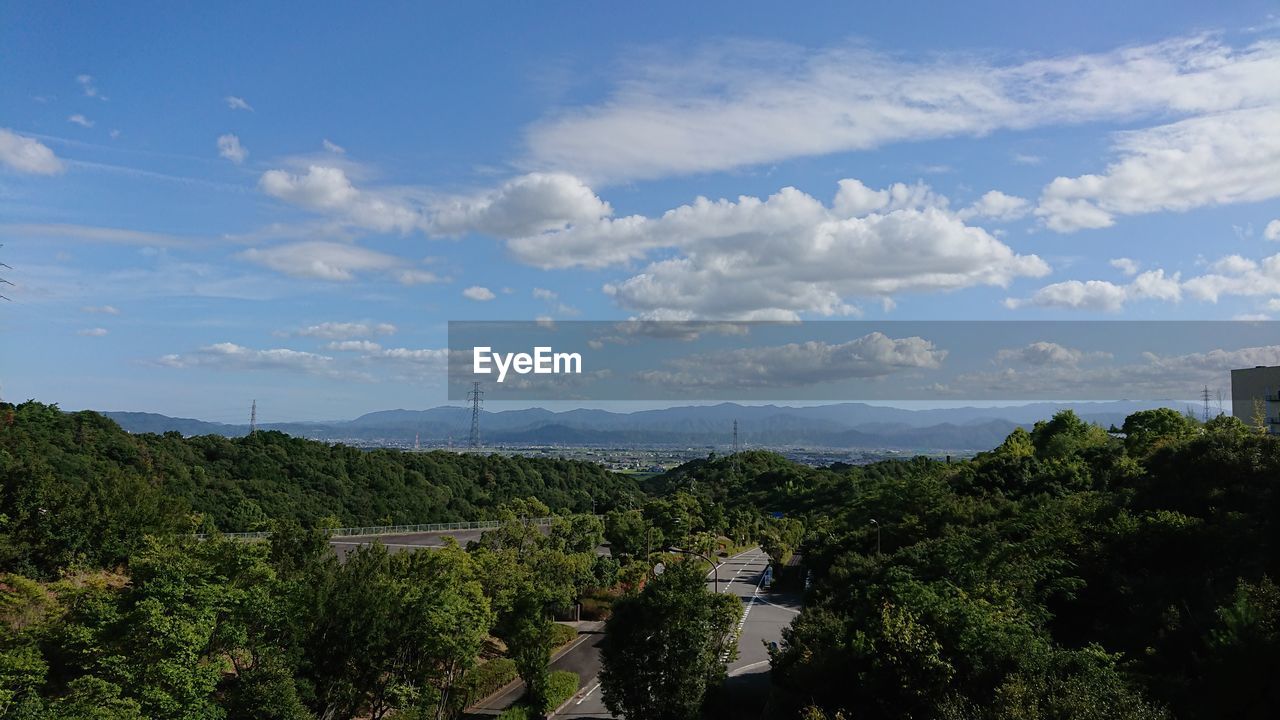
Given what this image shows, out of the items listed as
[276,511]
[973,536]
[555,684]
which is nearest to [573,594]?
[555,684]

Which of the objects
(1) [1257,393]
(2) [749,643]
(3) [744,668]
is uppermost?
(1) [1257,393]

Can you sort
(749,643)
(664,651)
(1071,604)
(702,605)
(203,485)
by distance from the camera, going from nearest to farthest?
(664,651)
(702,605)
(1071,604)
(749,643)
(203,485)

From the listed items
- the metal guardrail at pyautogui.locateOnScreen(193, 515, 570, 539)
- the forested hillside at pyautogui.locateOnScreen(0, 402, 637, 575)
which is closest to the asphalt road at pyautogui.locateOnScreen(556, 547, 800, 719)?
the forested hillside at pyautogui.locateOnScreen(0, 402, 637, 575)

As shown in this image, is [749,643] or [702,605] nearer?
[702,605]

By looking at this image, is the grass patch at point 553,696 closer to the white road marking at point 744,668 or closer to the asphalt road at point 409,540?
the white road marking at point 744,668

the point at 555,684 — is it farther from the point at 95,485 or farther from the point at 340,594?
the point at 95,485

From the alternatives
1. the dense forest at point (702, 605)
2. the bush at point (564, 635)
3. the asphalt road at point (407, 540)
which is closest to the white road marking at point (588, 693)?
the dense forest at point (702, 605)

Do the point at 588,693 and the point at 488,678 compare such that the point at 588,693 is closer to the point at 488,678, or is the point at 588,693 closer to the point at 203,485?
the point at 488,678

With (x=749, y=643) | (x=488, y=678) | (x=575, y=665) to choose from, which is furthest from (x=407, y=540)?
(x=749, y=643)
